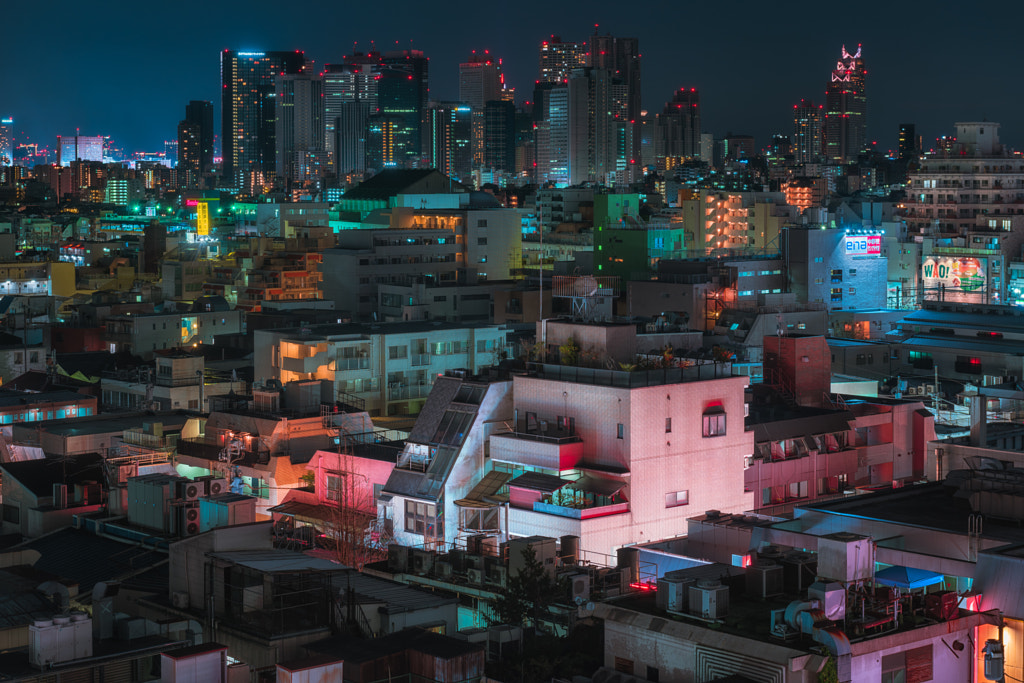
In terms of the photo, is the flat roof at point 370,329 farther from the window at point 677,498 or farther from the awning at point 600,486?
the awning at point 600,486

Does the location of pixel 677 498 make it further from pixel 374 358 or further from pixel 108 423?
pixel 374 358

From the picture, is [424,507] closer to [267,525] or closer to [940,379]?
[267,525]

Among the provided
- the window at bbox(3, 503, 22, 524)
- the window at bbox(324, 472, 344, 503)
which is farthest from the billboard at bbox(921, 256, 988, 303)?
the window at bbox(3, 503, 22, 524)

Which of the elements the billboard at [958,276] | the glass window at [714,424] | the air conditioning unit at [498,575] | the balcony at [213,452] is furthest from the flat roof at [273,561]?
the billboard at [958,276]

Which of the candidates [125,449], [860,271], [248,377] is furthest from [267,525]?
[860,271]

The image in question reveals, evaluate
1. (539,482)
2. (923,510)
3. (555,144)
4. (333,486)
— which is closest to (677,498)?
(539,482)

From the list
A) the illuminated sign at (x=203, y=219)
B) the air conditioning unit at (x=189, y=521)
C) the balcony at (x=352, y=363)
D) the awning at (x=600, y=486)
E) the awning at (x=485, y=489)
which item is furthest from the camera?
the illuminated sign at (x=203, y=219)
